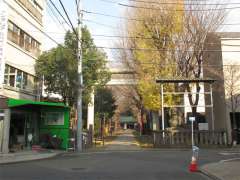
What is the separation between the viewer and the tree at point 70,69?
96.5 ft

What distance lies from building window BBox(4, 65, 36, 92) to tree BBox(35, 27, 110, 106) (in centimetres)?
109

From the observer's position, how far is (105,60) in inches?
1222

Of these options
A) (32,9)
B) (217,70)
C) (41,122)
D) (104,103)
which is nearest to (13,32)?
(32,9)

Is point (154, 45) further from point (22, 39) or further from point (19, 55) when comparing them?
point (19, 55)

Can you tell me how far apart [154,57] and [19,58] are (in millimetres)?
10945

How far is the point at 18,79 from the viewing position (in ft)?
91.4

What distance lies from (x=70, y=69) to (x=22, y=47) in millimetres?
4175

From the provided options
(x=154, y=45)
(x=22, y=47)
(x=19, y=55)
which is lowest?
(x=19, y=55)

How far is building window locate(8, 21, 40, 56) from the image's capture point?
2627 centimetres

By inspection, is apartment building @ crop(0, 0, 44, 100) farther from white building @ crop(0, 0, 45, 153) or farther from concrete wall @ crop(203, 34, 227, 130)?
concrete wall @ crop(203, 34, 227, 130)

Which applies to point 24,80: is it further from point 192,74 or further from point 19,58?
point 192,74

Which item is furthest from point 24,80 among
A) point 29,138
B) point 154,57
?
point 154,57

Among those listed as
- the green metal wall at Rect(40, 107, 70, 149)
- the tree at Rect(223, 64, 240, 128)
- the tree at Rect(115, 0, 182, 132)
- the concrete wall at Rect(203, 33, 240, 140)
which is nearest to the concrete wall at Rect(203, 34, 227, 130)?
the concrete wall at Rect(203, 33, 240, 140)

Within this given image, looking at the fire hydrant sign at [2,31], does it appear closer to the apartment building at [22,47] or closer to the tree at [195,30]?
the apartment building at [22,47]
